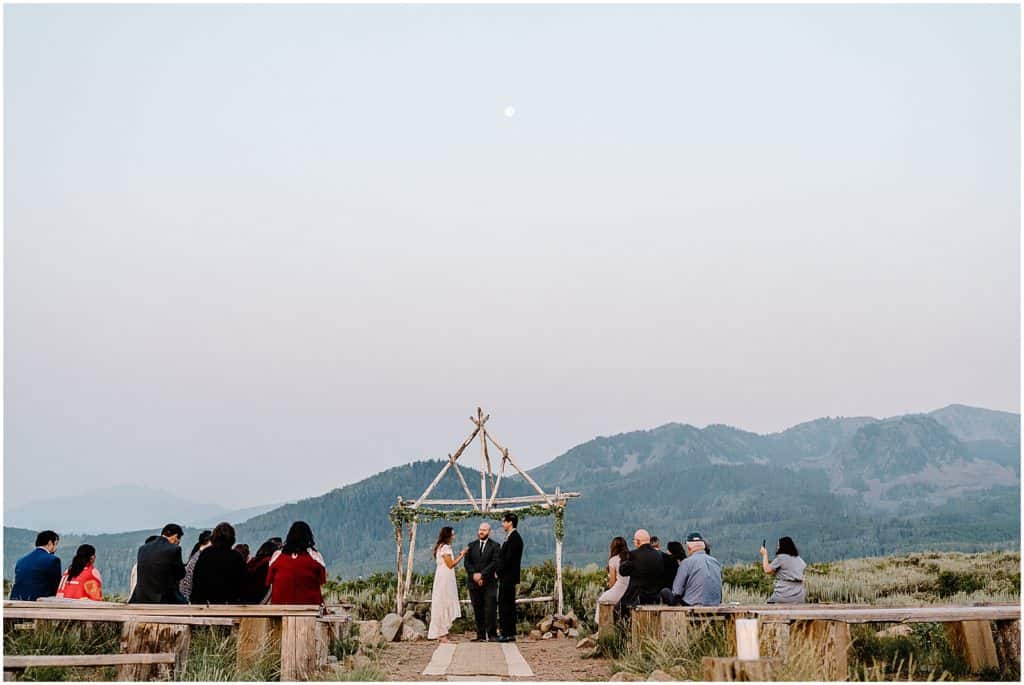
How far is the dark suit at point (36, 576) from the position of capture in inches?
491

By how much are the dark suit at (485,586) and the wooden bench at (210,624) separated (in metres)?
4.55

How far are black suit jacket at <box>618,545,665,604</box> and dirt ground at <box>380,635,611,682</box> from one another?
35.8 inches

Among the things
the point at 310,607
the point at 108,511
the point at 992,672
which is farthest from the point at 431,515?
the point at 108,511

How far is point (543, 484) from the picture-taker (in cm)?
12400

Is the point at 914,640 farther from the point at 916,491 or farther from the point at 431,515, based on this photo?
the point at 916,491

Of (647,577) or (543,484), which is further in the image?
(543,484)

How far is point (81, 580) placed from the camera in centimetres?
1290

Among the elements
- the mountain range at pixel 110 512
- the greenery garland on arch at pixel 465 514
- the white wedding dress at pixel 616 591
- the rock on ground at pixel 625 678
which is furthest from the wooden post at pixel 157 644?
the mountain range at pixel 110 512

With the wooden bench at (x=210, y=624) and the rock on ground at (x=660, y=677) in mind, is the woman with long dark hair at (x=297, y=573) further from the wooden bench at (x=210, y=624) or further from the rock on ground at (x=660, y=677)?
the rock on ground at (x=660, y=677)

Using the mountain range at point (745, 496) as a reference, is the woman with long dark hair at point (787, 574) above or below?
below

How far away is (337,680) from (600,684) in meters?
2.38

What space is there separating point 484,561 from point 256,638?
220 inches

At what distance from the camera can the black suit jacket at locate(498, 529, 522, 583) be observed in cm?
1472

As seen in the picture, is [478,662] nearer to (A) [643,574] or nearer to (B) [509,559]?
(A) [643,574]
